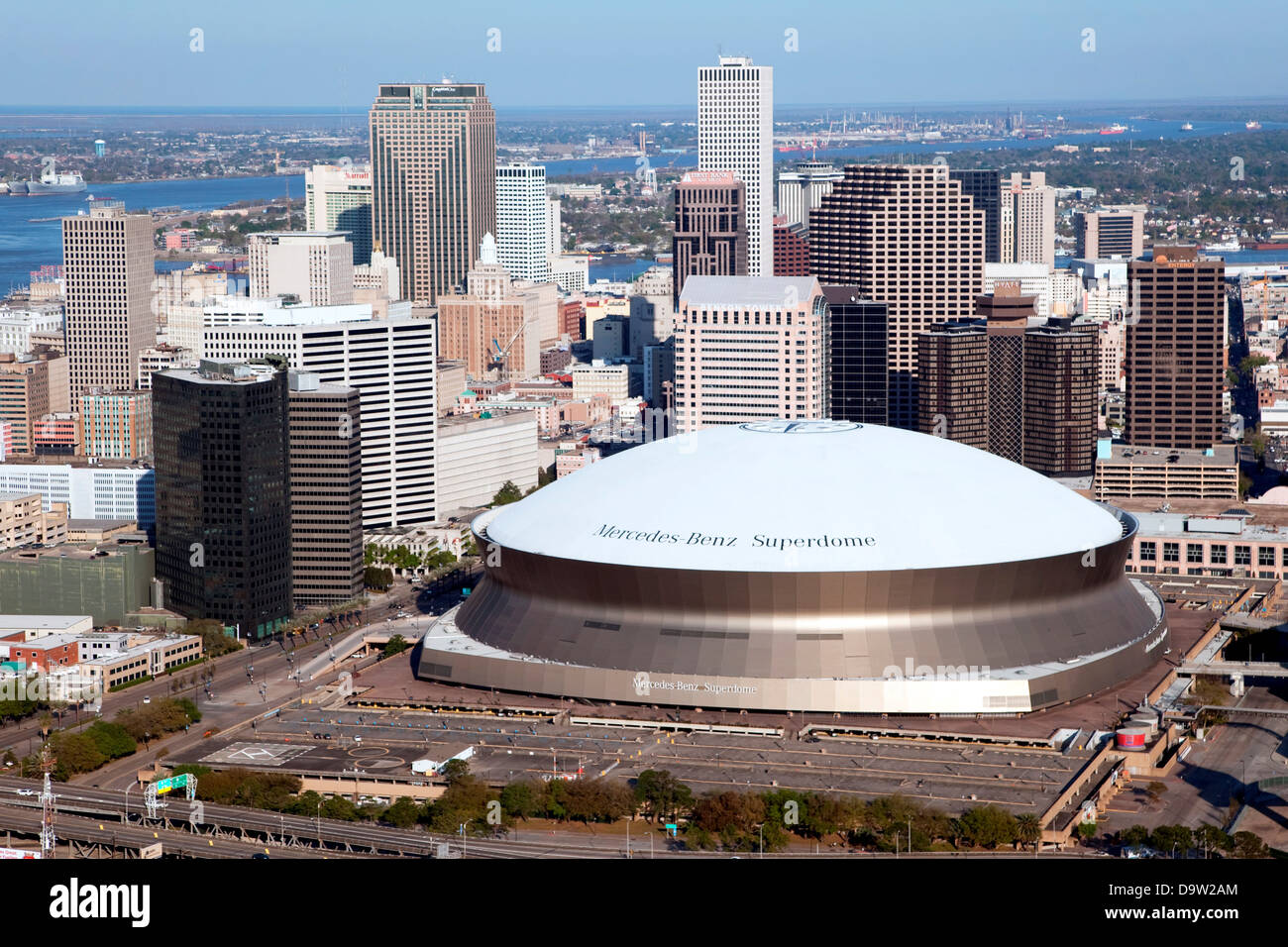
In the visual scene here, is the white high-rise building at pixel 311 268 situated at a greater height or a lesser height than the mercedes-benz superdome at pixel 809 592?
greater

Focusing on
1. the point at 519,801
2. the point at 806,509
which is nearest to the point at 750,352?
the point at 806,509

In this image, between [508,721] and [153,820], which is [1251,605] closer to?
[508,721]

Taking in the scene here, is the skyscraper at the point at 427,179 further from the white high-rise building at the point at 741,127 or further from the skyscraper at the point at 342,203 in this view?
the white high-rise building at the point at 741,127

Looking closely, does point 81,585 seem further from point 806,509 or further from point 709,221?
point 709,221

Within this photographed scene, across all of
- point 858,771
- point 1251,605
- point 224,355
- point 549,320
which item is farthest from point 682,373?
point 549,320

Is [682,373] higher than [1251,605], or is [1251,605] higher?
[682,373]

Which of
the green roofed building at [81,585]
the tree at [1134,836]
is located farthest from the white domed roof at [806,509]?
the green roofed building at [81,585]
